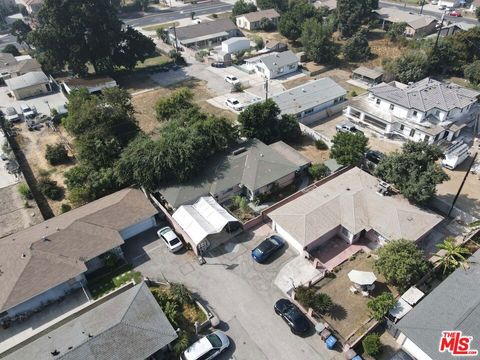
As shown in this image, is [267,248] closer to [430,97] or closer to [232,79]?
[430,97]

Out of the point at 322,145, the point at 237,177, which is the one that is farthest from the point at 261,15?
the point at 237,177

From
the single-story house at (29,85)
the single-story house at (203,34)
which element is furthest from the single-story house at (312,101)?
the single-story house at (29,85)

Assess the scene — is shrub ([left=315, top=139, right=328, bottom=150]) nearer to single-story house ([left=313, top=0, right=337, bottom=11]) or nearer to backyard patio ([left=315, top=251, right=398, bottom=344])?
backyard patio ([left=315, top=251, right=398, bottom=344])

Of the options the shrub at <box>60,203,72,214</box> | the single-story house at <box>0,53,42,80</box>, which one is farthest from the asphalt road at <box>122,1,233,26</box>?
the shrub at <box>60,203,72,214</box>

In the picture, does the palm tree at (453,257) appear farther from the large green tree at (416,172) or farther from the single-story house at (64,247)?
the single-story house at (64,247)

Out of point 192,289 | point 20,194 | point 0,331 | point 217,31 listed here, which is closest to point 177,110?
point 20,194

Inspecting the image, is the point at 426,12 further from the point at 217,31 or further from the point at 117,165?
the point at 117,165
